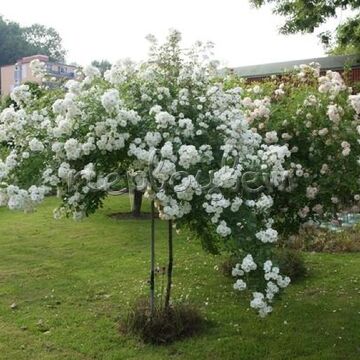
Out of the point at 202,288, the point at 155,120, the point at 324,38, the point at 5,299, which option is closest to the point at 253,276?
the point at 155,120

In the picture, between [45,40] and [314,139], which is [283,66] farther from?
[45,40]

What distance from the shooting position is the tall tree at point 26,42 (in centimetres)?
7444

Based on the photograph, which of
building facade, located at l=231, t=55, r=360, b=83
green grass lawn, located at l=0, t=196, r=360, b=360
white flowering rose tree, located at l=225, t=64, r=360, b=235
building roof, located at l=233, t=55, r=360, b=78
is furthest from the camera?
building roof, located at l=233, t=55, r=360, b=78

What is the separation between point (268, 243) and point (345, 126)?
208cm

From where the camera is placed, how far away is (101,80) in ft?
15.2

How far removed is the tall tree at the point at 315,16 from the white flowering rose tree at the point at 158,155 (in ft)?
18.3

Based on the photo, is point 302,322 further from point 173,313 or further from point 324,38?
point 324,38

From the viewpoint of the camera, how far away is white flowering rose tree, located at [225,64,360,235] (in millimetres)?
5449

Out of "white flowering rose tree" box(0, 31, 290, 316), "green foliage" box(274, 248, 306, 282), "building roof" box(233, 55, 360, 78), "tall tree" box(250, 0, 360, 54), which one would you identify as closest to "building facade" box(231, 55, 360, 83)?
"building roof" box(233, 55, 360, 78)

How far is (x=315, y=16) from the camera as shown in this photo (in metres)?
9.60

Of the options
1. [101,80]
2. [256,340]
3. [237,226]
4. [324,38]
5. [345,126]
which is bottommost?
[256,340]

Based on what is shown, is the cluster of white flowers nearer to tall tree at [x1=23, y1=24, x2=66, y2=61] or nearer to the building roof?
the building roof

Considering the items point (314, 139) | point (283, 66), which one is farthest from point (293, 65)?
point (314, 139)

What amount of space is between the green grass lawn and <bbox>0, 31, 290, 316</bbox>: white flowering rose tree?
41.0 inches
